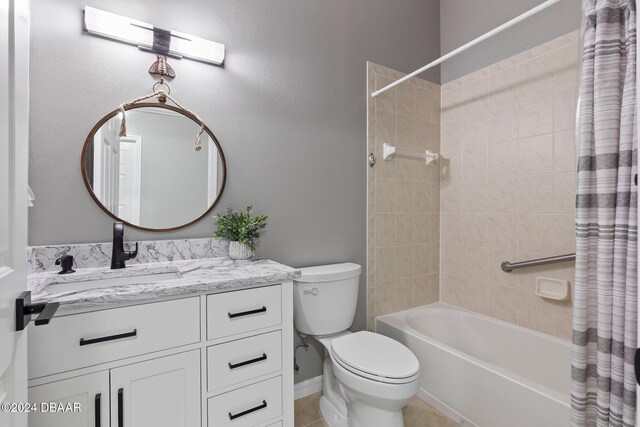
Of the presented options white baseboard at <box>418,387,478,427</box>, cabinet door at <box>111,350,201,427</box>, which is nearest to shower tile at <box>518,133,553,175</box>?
white baseboard at <box>418,387,478,427</box>

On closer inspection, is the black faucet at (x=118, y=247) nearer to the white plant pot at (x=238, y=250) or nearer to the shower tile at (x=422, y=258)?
the white plant pot at (x=238, y=250)

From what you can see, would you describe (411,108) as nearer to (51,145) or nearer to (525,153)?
(525,153)

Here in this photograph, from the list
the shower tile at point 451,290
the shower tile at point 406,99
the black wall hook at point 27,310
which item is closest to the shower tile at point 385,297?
the shower tile at point 451,290

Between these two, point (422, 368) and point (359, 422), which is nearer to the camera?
point (359, 422)

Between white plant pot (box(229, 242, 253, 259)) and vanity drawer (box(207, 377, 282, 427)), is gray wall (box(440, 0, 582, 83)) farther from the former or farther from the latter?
vanity drawer (box(207, 377, 282, 427))

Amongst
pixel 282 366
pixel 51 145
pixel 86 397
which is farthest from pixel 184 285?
pixel 51 145

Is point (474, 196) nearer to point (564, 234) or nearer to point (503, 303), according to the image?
point (564, 234)

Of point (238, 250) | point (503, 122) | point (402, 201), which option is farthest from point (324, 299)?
point (503, 122)

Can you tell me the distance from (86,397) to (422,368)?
1.65 meters

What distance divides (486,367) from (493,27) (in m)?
2.20

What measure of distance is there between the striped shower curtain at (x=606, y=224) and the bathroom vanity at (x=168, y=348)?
101 centimetres

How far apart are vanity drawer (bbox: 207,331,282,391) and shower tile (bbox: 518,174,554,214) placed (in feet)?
5.64

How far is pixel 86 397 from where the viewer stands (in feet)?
3.26

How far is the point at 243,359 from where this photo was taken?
1260mm
